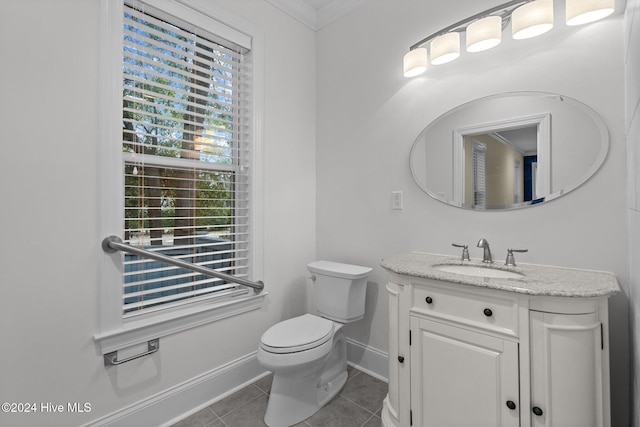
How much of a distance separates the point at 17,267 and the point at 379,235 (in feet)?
6.00

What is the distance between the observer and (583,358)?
978mm

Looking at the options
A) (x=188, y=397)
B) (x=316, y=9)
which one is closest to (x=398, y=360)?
(x=188, y=397)

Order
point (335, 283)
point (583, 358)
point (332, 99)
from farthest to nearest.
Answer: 1. point (332, 99)
2. point (335, 283)
3. point (583, 358)

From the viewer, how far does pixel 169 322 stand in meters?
1.57

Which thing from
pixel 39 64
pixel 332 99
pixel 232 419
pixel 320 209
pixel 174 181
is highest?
pixel 332 99

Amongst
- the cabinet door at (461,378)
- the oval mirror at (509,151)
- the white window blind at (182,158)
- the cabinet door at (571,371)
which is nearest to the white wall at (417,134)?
the oval mirror at (509,151)

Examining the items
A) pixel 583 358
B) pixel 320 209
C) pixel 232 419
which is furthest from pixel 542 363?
pixel 320 209

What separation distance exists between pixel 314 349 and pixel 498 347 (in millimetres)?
848

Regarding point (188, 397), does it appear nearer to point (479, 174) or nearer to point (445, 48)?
point (479, 174)

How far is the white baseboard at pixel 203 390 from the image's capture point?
1454 mm

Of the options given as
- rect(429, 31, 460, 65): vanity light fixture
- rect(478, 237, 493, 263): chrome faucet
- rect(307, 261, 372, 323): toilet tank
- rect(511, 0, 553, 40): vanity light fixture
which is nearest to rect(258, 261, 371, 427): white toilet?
rect(307, 261, 372, 323): toilet tank

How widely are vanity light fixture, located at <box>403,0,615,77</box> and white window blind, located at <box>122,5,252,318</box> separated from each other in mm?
1125

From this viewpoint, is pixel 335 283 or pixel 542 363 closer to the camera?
pixel 542 363

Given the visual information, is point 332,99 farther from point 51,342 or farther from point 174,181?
point 51,342
